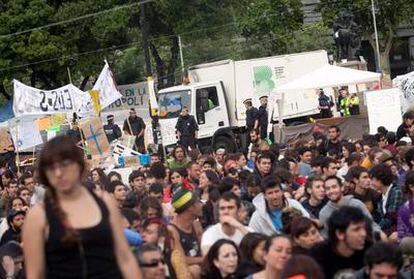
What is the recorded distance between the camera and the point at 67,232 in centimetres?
527

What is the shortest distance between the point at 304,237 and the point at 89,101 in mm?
20336

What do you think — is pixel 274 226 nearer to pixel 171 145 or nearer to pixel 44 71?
pixel 171 145

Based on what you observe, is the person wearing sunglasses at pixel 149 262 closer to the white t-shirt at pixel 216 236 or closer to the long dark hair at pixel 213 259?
the long dark hair at pixel 213 259

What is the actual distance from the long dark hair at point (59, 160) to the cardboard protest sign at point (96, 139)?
18257mm

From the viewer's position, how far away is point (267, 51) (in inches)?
2044

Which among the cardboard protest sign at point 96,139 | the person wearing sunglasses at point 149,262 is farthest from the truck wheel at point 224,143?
the person wearing sunglasses at point 149,262

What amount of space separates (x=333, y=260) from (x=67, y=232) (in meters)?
2.21

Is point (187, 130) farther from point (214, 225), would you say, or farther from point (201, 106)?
point (214, 225)

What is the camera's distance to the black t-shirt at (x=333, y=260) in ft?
22.6

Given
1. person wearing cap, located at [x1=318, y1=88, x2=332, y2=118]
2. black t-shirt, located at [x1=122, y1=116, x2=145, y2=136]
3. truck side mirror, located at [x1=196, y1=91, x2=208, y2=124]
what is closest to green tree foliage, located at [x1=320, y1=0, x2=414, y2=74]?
person wearing cap, located at [x1=318, y1=88, x2=332, y2=118]

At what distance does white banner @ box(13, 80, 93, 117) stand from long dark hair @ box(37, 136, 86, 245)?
22423 mm

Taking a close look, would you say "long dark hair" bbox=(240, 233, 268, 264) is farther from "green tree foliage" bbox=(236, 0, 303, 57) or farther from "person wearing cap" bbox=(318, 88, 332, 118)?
"green tree foliage" bbox=(236, 0, 303, 57)

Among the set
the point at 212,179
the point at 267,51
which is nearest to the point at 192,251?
the point at 212,179

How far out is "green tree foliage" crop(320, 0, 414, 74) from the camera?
5172 centimetres
